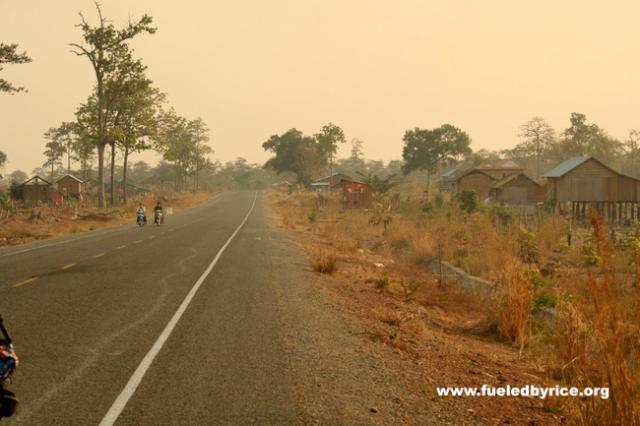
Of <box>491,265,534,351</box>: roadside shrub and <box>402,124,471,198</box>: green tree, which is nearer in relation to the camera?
<box>491,265,534,351</box>: roadside shrub

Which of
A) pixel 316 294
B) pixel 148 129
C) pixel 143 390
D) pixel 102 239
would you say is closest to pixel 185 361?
pixel 143 390

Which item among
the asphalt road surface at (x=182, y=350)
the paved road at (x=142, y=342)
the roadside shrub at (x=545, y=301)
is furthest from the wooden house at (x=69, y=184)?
the roadside shrub at (x=545, y=301)

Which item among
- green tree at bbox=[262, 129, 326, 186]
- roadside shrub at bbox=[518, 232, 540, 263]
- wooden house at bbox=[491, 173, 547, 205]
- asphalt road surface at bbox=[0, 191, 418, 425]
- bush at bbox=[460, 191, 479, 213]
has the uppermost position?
green tree at bbox=[262, 129, 326, 186]

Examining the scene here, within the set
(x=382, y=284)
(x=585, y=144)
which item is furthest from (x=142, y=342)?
(x=585, y=144)

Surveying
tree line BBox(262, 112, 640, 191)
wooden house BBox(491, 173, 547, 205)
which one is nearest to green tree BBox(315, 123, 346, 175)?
tree line BBox(262, 112, 640, 191)

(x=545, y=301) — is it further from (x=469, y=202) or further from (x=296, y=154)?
(x=296, y=154)

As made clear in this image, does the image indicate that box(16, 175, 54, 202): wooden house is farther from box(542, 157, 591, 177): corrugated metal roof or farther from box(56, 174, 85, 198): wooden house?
box(542, 157, 591, 177): corrugated metal roof

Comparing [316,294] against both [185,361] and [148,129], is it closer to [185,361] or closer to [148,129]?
[185,361]

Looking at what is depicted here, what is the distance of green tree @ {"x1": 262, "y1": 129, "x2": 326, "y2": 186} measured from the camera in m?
133

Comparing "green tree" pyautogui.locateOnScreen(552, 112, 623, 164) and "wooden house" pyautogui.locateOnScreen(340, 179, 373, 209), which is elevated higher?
"green tree" pyautogui.locateOnScreen(552, 112, 623, 164)

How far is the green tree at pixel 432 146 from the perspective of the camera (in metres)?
122

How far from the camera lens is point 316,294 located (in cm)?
1295

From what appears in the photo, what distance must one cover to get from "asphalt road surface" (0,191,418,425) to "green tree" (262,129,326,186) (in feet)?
372

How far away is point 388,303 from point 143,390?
7831mm
